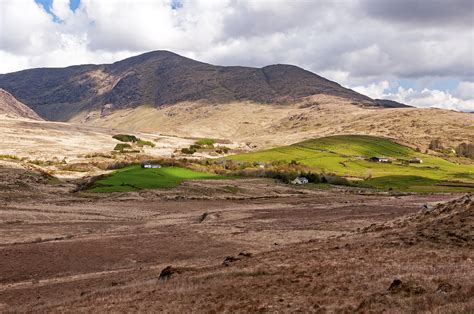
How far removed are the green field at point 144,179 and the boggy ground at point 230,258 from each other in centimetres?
1857

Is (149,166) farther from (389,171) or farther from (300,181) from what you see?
(389,171)

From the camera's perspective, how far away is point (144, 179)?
120438 mm

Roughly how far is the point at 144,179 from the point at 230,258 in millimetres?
87132

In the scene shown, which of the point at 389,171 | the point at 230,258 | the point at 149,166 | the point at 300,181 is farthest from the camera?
the point at 389,171

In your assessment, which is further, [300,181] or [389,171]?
[389,171]

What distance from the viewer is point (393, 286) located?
20594 mm

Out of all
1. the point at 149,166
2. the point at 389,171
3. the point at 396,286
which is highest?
the point at 396,286

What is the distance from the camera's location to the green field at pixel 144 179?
111 m

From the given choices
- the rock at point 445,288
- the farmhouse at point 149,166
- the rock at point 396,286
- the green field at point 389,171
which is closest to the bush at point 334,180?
the green field at point 389,171

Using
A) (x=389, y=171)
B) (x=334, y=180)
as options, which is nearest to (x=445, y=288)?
(x=334, y=180)

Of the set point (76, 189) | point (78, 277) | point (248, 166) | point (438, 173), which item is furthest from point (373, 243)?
point (438, 173)

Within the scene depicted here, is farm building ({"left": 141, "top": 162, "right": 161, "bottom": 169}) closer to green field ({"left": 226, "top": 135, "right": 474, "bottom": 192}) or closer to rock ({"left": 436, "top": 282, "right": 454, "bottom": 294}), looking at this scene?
green field ({"left": 226, "top": 135, "right": 474, "bottom": 192})

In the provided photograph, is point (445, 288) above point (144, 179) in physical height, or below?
above

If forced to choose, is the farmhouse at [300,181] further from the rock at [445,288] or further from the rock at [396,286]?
the rock at [445,288]
